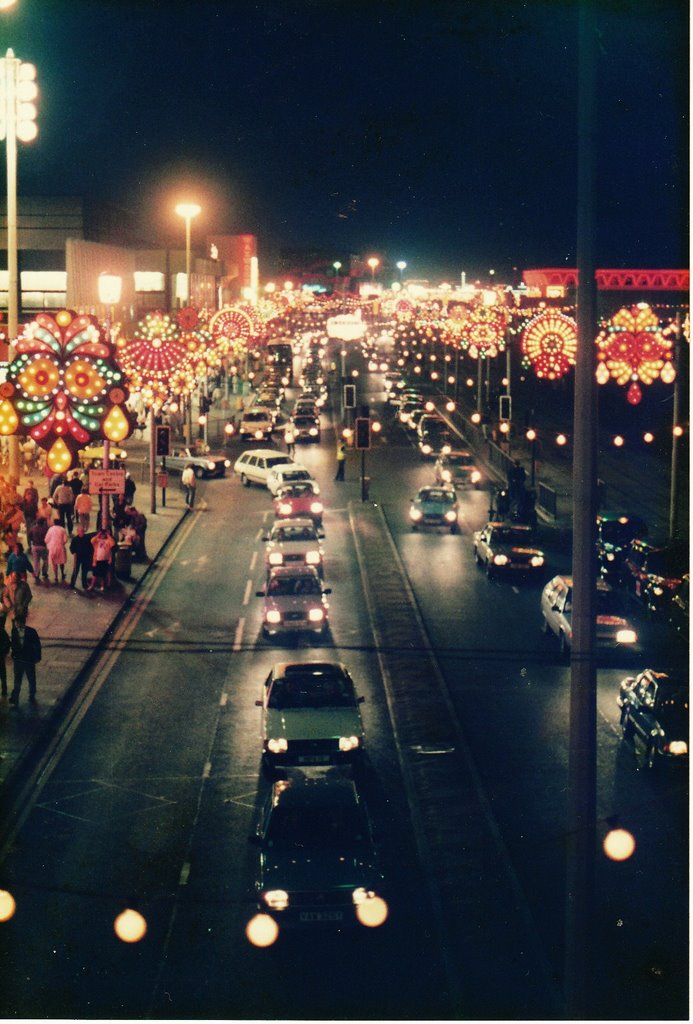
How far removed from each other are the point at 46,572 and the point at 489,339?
153 ft

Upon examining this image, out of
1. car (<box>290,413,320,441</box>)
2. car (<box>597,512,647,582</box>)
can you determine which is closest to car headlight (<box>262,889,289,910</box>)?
car (<box>597,512,647,582</box>)

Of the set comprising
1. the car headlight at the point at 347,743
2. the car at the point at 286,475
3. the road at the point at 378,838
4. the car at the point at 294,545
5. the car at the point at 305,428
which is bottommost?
the road at the point at 378,838

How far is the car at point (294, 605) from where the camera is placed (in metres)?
32.2

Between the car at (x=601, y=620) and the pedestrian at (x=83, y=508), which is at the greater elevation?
the pedestrian at (x=83, y=508)

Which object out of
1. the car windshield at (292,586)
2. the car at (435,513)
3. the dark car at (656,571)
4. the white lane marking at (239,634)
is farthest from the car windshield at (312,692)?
the car at (435,513)

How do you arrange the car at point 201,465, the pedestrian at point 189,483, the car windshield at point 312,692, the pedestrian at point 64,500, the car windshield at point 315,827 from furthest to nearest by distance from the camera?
1. the car at point 201,465
2. the pedestrian at point 189,483
3. the pedestrian at point 64,500
4. the car windshield at point 312,692
5. the car windshield at point 315,827

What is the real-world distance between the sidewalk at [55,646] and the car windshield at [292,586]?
3.76 metres

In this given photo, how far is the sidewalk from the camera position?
80.0 ft

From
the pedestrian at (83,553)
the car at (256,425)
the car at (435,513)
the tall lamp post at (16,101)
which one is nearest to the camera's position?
the tall lamp post at (16,101)

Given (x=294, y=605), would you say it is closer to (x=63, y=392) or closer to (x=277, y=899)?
(x=63, y=392)

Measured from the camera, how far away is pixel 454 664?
30.2m

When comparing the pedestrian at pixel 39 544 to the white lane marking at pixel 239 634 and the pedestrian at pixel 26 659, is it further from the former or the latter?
the pedestrian at pixel 26 659

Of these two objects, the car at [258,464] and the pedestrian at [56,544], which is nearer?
the pedestrian at [56,544]

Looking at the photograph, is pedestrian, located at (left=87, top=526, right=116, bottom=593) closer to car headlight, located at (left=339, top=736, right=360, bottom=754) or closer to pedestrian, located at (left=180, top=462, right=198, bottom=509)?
pedestrian, located at (left=180, top=462, right=198, bottom=509)
